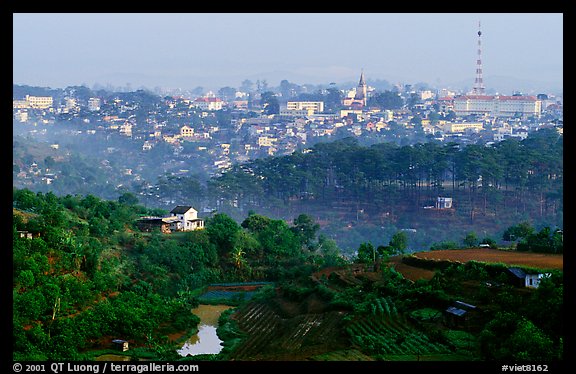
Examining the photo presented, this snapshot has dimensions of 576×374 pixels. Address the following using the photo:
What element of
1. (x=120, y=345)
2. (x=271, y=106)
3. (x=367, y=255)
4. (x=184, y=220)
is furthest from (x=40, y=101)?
(x=120, y=345)

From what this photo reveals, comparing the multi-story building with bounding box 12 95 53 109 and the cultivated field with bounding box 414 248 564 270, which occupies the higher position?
the multi-story building with bounding box 12 95 53 109

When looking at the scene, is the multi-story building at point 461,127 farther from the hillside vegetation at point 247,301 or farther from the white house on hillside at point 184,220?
the hillside vegetation at point 247,301

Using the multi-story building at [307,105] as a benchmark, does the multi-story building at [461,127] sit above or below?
below

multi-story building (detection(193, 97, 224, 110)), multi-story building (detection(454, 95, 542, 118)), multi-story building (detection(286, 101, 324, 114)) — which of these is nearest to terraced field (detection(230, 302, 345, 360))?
multi-story building (detection(286, 101, 324, 114))

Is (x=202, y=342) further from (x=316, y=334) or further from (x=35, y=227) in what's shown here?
(x=35, y=227)

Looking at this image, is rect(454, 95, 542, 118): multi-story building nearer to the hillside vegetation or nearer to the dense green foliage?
the dense green foliage

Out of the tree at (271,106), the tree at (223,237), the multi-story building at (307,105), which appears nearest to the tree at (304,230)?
the tree at (223,237)
